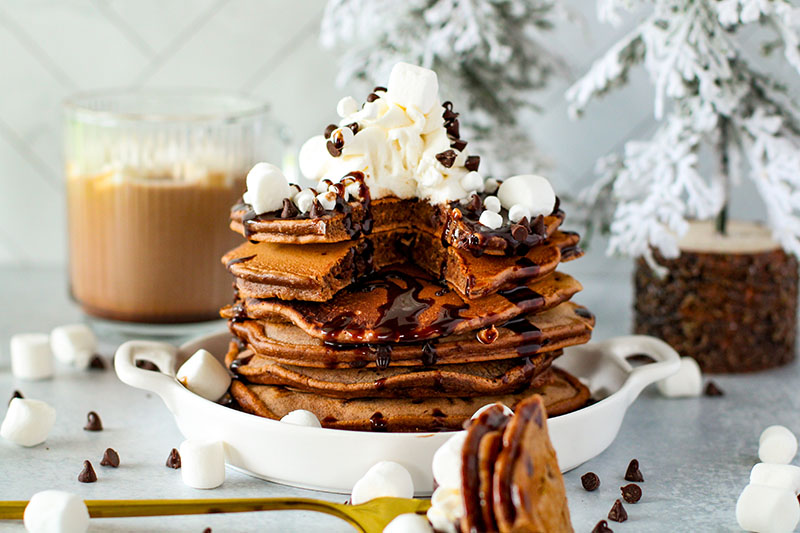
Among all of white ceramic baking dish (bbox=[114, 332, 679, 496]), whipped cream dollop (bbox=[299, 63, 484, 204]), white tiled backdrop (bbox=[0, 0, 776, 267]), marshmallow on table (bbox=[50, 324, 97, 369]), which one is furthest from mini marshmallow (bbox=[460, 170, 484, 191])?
white tiled backdrop (bbox=[0, 0, 776, 267])

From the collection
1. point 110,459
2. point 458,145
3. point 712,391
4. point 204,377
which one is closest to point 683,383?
point 712,391

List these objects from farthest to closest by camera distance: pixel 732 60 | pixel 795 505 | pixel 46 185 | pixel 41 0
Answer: pixel 46 185 < pixel 41 0 < pixel 732 60 < pixel 795 505

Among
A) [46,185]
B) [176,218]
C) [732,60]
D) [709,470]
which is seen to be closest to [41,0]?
[46,185]

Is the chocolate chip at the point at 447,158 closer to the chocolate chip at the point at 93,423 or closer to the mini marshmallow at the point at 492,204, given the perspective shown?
the mini marshmallow at the point at 492,204

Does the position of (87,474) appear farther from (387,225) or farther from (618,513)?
(618,513)

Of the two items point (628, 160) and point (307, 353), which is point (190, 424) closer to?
point (307, 353)

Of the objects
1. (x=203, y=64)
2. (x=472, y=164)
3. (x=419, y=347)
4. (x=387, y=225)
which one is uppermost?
(x=203, y=64)
